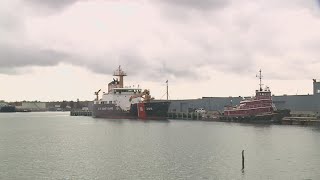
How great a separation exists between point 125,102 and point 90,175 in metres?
102

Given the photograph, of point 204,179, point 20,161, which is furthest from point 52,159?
point 204,179

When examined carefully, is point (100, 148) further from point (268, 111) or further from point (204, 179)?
point (268, 111)

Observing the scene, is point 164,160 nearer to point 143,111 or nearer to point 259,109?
point 259,109

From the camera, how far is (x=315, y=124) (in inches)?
3693

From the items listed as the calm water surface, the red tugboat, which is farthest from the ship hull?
the calm water surface

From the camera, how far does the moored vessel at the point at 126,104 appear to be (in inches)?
5039

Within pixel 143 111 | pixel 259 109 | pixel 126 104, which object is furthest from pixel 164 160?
pixel 126 104

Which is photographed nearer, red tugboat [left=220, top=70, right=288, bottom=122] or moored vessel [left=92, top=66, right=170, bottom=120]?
red tugboat [left=220, top=70, right=288, bottom=122]

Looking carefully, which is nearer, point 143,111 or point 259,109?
point 259,109

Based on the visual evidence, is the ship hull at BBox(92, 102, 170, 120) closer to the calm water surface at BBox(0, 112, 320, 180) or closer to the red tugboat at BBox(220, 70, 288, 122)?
the red tugboat at BBox(220, 70, 288, 122)

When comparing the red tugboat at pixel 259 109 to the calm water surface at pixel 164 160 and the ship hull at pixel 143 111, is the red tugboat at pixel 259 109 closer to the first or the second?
the ship hull at pixel 143 111

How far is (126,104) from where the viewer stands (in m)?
138

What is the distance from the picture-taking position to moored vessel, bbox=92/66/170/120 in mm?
128000

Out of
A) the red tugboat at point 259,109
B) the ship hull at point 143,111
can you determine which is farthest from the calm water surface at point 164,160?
the ship hull at point 143,111
